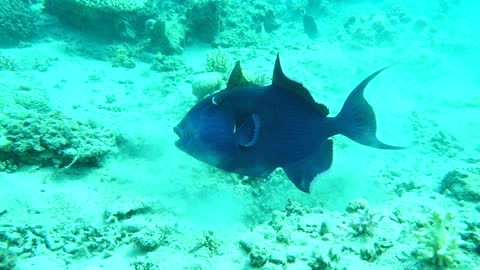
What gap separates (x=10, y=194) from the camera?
3291 millimetres

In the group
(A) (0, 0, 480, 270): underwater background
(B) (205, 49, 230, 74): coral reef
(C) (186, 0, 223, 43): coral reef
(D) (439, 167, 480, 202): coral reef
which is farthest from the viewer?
(C) (186, 0, 223, 43): coral reef

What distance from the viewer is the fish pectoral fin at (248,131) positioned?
2228 millimetres

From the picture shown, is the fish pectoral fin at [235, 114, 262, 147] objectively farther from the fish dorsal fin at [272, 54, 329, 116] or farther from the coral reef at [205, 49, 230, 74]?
the coral reef at [205, 49, 230, 74]

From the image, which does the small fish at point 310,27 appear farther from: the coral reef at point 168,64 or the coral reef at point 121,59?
the coral reef at point 121,59

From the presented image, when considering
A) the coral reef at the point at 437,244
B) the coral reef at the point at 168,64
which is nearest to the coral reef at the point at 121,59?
the coral reef at the point at 168,64

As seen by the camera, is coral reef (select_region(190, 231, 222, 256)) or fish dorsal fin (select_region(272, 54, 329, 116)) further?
coral reef (select_region(190, 231, 222, 256))

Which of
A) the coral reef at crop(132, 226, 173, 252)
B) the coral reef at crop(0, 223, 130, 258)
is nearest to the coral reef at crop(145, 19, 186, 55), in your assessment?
the coral reef at crop(0, 223, 130, 258)

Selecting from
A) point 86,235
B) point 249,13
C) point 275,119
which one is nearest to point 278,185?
point 275,119

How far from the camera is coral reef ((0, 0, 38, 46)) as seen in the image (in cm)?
714

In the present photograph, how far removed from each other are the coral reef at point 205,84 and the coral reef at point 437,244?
3.53 m

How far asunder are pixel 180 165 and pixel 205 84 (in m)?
1.69

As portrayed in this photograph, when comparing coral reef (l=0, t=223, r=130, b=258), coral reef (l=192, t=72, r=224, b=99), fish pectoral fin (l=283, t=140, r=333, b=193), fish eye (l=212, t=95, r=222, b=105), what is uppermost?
fish eye (l=212, t=95, r=222, b=105)

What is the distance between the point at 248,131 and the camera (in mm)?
2230

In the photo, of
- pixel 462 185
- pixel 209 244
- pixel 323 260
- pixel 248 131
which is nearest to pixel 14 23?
pixel 209 244
